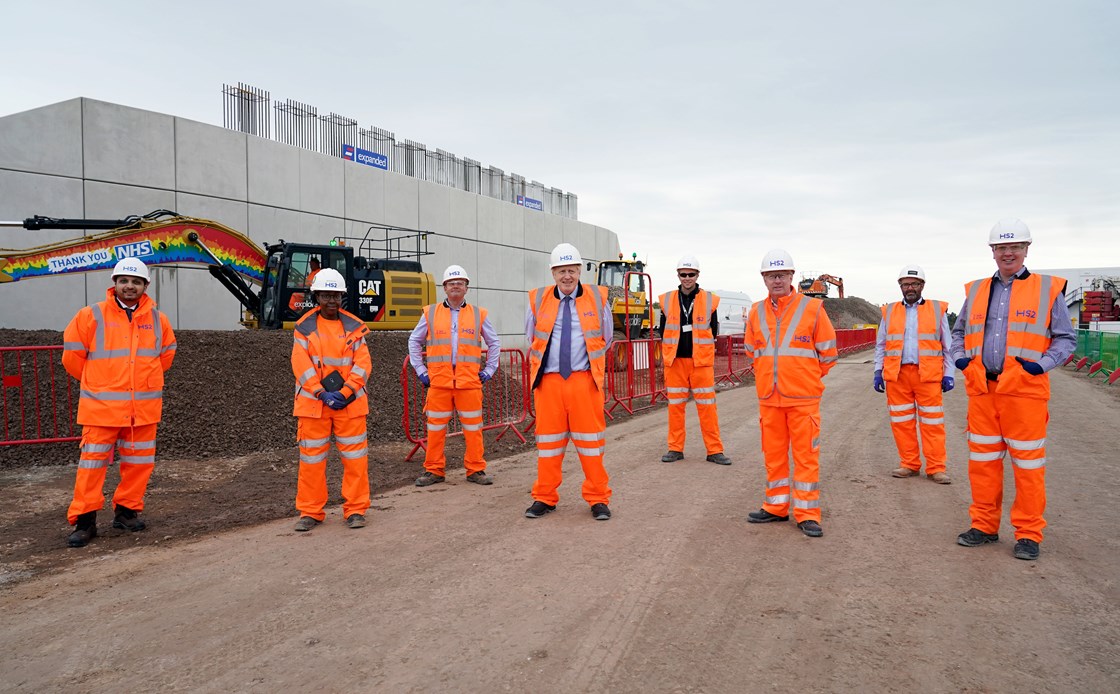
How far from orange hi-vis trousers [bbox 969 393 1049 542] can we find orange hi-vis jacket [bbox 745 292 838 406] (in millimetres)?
1090

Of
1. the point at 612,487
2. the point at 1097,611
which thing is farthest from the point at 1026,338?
the point at 612,487

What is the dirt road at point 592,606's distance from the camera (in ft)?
10.5

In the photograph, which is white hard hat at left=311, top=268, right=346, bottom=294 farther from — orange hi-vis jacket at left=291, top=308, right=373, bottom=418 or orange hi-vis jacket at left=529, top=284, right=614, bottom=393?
orange hi-vis jacket at left=529, top=284, right=614, bottom=393

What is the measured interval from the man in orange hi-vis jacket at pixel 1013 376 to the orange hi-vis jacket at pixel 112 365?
6.21 m

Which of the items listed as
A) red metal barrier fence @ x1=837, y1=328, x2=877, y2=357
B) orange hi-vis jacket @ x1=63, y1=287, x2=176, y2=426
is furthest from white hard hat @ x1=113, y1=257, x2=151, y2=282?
red metal barrier fence @ x1=837, y1=328, x2=877, y2=357

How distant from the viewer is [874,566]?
455cm

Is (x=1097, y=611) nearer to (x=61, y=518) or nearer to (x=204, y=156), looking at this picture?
(x=61, y=518)

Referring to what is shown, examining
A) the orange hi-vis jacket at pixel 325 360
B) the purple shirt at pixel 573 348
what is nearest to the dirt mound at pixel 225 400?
the orange hi-vis jacket at pixel 325 360

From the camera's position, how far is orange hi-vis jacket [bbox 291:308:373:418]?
5547 millimetres

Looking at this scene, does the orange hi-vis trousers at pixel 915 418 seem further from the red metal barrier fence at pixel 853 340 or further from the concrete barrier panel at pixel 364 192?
the red metal barrier fence at pixel 853 340

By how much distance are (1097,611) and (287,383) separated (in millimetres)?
9897

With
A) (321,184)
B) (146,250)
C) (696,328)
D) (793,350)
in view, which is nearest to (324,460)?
(793,350)

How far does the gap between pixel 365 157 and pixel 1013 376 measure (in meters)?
22.2

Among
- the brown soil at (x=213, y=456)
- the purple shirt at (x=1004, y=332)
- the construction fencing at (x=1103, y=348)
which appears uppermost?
the purple shirt at (x=1004, y=332)
